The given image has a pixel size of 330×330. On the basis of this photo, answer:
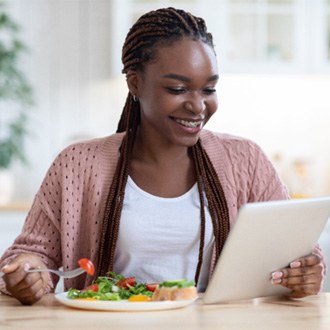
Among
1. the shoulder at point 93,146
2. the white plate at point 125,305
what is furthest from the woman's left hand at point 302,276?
the shoulder at point 93,146

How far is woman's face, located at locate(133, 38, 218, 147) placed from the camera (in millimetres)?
2111

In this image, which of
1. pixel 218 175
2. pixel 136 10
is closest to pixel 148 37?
pixel 218 175

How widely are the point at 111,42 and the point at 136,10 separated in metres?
0.30

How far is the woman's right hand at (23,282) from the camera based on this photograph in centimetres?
192

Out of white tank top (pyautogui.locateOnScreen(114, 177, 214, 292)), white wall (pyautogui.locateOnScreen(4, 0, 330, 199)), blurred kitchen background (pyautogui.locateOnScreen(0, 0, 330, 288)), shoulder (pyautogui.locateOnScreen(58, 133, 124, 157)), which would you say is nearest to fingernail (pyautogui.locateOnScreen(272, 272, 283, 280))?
white tank top (pyautogui.locateOnScreen(114, 177, 214, 292))

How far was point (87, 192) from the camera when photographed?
229cm

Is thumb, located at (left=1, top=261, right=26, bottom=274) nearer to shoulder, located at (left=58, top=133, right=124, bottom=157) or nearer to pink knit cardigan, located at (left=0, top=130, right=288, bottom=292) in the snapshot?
pink knit cardigan, located at (left=0, top=130, right=288, bottom=292)

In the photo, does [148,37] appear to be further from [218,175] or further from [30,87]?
[30,87]

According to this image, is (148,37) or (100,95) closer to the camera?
(148,37)

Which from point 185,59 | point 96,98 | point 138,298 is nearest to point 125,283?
point 138,298

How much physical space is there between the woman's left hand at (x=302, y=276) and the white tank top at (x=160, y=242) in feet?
1.04

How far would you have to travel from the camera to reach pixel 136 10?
452 cm

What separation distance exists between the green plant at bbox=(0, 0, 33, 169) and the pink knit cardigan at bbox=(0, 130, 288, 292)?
2232 mm

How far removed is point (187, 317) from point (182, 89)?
23.3 inches
